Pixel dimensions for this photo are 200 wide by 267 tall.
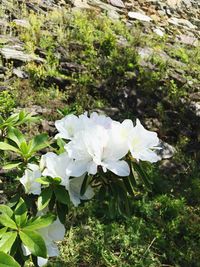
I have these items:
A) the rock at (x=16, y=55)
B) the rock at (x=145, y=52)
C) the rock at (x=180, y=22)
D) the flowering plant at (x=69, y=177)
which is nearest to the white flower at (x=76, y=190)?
the flowering plant at (x=69, y=177)

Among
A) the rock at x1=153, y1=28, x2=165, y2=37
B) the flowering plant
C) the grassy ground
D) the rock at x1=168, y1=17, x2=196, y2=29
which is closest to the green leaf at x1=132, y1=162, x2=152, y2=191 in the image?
the flowering plant

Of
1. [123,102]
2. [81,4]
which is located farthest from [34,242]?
[81,4]

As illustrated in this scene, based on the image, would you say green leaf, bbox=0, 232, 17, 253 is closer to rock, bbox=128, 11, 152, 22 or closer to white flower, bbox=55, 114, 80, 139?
white flower, bbox=55, 114, 80, 139

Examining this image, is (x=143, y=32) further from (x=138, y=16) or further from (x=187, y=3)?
(x=187, y=3)

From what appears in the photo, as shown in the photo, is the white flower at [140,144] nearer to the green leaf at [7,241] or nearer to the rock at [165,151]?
the green leaf at [7,241]

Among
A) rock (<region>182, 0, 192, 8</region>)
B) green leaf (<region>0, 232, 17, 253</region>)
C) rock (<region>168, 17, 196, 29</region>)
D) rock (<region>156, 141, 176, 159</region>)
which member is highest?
green leaf (<region>0, 232, 17, 253</region>)

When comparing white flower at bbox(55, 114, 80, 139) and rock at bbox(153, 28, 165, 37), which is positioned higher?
white flower at bbox(55, 114, 80, 139)

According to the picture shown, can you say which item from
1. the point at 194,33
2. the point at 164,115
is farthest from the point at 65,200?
the point at 194,33

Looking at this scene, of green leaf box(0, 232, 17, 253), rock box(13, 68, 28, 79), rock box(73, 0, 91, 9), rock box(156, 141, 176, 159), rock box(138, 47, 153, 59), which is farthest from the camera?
rock box(73, 0, 91, 9)
